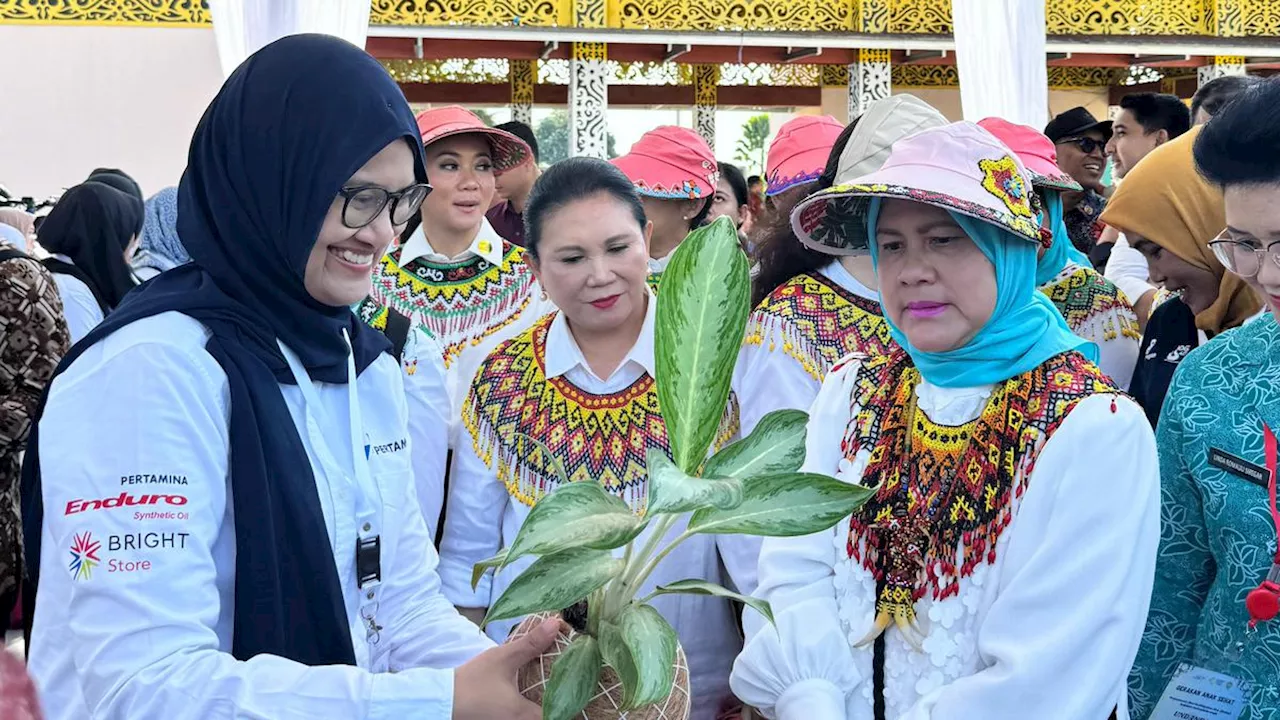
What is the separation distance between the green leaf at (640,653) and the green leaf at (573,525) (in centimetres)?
8

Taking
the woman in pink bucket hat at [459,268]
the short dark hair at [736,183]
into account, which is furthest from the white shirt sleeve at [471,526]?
the short dark hair at [736,183]

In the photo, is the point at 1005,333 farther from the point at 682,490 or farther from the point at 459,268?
the point at 459,268

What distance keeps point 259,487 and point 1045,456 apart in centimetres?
89

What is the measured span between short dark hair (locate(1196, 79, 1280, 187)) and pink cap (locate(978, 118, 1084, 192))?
0.95 m

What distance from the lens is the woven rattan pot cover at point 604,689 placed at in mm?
1034

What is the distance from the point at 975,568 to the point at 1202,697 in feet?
1.37

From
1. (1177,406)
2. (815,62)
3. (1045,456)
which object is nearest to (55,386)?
(1045,456)

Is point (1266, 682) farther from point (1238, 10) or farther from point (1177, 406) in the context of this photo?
point (1238, 10)

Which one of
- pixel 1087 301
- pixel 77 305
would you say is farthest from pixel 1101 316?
pixel 77 305

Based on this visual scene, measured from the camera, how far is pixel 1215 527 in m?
1.69

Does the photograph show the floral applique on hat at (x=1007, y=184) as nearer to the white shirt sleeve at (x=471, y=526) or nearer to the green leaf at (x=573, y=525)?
the green leaf at (x=573, y=525)

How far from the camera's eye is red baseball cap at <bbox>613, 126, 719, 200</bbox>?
11.7 ft

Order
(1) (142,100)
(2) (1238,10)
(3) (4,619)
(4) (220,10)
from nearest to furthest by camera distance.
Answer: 1. (3) (4,619)
2. (4) (220,10)
3. (1) (142,100)
4. (2) (1238,10)

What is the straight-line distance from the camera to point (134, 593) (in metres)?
1.13
